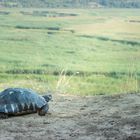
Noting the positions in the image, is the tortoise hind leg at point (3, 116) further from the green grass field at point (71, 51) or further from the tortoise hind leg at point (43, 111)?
the green grass field at point (71, 51)

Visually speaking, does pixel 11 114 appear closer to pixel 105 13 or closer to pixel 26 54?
pixel 26 54

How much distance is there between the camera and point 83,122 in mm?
10109

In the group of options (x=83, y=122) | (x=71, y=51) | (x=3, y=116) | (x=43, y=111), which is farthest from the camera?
(x=71, y=51)

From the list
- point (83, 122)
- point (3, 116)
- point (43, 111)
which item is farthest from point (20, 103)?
point (83, 122)

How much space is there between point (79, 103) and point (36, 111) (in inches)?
74.6

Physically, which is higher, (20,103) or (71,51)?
(20,103)

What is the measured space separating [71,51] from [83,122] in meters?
26.5

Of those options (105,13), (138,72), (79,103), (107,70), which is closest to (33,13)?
(105,13)

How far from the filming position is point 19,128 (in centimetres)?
976

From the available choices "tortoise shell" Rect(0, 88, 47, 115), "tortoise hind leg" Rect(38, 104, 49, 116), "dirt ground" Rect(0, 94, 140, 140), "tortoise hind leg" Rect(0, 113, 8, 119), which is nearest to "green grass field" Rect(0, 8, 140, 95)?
"dirt ground" Rect(0, 94, 140, 140)

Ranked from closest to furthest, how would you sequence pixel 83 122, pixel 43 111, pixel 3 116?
pixel 83 122 → pixel 3 116 → pixel 43 111

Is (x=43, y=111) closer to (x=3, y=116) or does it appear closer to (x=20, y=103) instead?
(x=20, y=103)

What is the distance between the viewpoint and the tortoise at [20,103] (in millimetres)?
10773

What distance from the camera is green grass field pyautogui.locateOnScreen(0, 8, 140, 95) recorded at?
2333 cm
